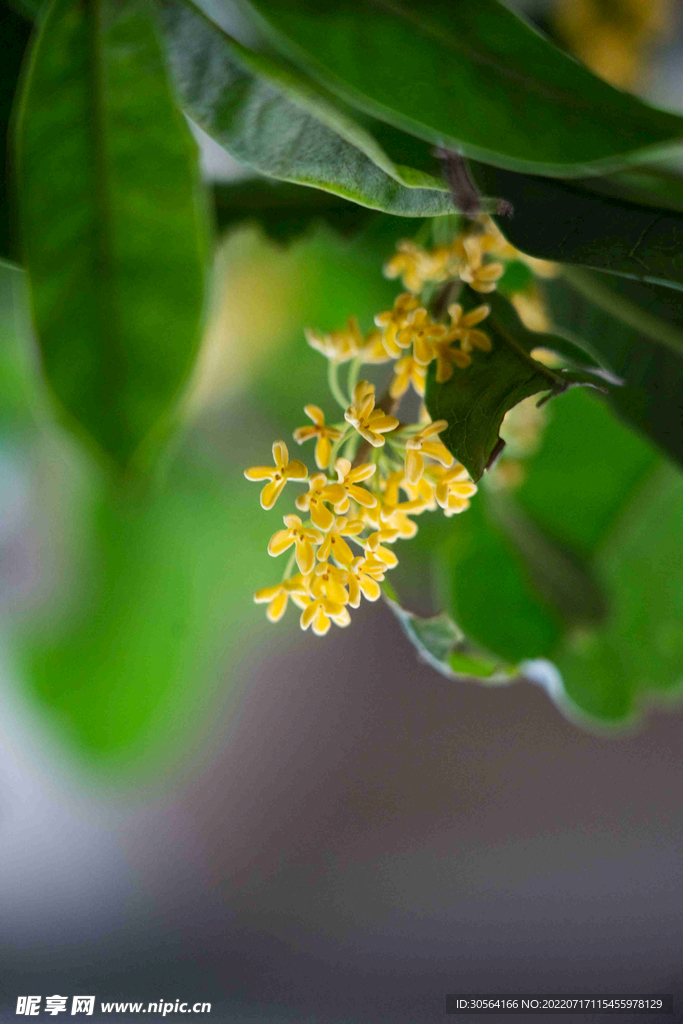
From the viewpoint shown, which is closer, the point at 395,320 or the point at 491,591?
the point at 395,320

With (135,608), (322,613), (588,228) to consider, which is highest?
(135,608)

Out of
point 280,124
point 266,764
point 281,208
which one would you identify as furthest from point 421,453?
point 266,764

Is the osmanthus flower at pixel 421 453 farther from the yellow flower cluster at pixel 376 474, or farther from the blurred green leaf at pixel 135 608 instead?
the blurred green leaf at pixel 135 608

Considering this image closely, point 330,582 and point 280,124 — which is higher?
point 280,124

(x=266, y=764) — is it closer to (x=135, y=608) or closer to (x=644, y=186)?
(x=135, y=608)

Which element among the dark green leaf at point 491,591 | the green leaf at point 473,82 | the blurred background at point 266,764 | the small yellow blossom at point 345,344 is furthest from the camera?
the blurred background at point 266,764

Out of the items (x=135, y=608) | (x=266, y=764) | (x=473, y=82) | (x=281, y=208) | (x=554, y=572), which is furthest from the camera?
(x=266, y=764)

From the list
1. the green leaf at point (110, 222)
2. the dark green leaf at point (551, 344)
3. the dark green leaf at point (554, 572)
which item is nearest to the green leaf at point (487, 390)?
the dark green leaf at point (551, 344)
